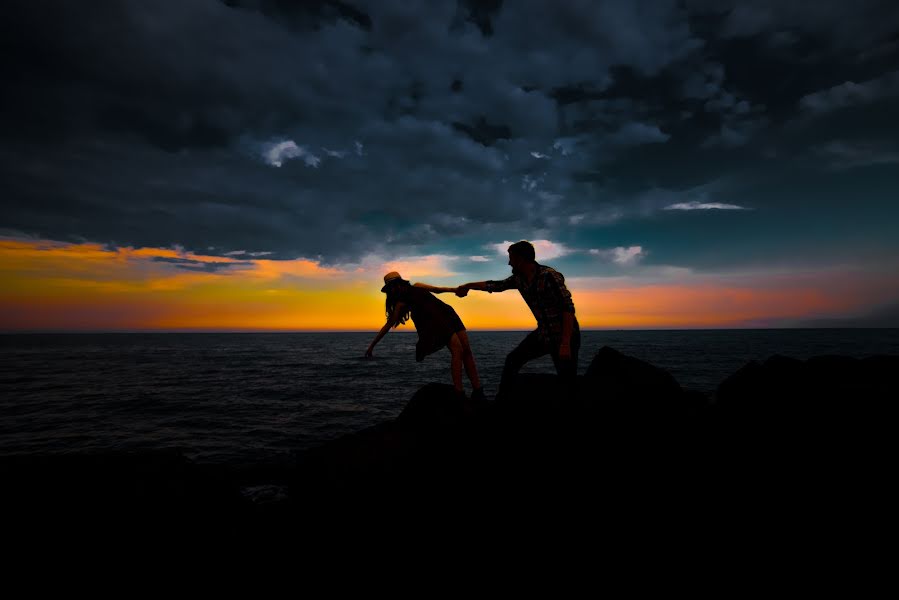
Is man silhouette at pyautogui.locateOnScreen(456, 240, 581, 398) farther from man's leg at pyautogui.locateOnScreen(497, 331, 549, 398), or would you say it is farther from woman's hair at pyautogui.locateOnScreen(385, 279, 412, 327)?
woman's hair at pyautogui.locateOnScreen(385, 279, 412, 327)

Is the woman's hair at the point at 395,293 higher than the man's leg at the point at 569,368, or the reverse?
the woman's hair at the point at 395,293

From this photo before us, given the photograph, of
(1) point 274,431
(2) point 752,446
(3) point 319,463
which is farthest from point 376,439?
(1) point 274,431

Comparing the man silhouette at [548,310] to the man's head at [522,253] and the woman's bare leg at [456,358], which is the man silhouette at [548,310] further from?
the woman's bare leg at [456,358]

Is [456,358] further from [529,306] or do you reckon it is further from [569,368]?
[569,368]

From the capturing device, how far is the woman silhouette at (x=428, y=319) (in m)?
6.05

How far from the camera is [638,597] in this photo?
2246 mm

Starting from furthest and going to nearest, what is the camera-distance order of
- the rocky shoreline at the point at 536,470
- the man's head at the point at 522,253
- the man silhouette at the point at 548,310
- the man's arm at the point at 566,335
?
the man's head at the point at 522,253, the man silhouette at the point at 548,310, the man's arm at the point at 566,335, the rocky shoreline at the point at 536,470

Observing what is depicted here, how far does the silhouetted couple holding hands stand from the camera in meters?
4.55

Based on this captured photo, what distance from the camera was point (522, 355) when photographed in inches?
199

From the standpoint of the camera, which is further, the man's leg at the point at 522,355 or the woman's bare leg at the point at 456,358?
the woman's bare leg at the point at 456,358

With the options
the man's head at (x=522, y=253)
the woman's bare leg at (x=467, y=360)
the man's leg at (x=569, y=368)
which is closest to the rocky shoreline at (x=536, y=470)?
the man's leg at (x=569, y=368)

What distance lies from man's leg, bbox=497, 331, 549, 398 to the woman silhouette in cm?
75

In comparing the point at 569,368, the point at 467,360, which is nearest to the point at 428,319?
the point at 467,360

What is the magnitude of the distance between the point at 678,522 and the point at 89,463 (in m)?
5.41
